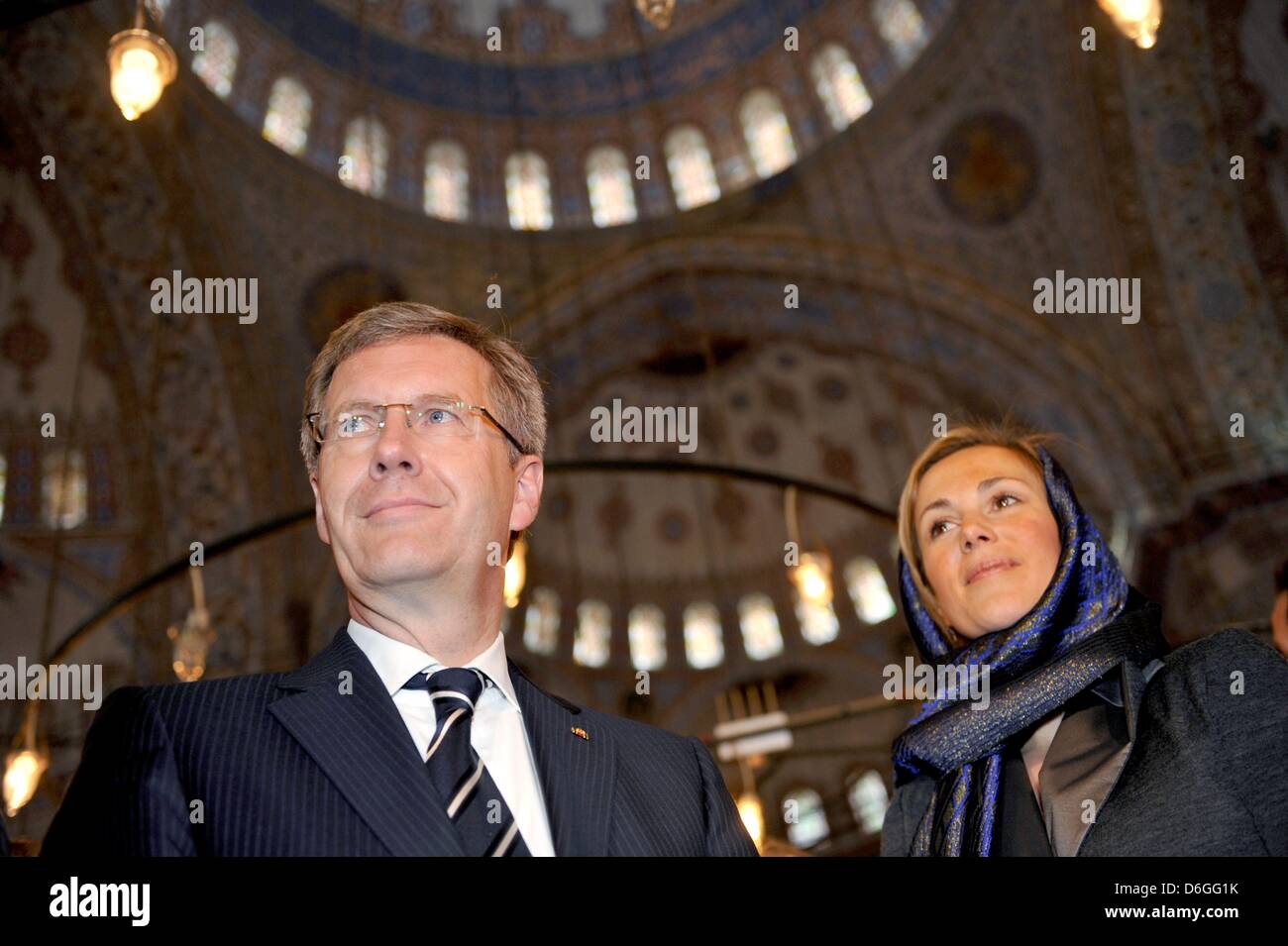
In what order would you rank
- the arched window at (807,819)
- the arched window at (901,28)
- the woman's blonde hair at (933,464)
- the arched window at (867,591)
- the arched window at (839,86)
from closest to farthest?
the woman's blonde hair at (933,464) < the arched window at (901,28) < the arched window at (839,86) < the arched window at (867,591) < the arched window at (807,819)

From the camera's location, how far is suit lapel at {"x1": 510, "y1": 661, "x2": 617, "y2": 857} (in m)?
1.74

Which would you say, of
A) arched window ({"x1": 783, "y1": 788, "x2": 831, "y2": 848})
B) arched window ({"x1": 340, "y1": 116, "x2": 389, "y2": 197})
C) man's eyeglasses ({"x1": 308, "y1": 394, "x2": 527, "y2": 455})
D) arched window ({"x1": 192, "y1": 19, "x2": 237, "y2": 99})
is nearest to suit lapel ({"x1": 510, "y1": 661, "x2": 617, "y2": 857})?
man's eyeglasses ({"x1": 308, "y1": 394, "x2": 527, "y2": 455})

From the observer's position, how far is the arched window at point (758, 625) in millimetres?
19828

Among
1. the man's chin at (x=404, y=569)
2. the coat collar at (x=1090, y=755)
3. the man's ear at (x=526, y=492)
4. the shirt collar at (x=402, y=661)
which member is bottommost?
the coat collar at (x=1090, y=755)

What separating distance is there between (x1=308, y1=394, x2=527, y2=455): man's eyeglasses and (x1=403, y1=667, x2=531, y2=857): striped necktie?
396mm

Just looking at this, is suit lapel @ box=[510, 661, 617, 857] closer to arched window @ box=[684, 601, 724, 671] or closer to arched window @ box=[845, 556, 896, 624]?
arched window @ box=[845, 556, 896, 624]

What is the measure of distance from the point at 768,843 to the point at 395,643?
536 centimetres

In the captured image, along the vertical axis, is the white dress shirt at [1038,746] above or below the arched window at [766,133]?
below

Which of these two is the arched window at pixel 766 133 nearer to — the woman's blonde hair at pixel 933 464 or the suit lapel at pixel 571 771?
the woman's blonde hair at pixel 933 464

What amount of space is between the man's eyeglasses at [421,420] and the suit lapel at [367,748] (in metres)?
0.36

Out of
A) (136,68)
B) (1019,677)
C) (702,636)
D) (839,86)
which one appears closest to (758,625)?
(702,636)

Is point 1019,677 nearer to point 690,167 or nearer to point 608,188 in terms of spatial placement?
point 608,188

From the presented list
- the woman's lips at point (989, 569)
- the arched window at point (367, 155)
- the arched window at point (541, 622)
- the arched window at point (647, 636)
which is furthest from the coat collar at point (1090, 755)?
the arched window at point (647, 636)
